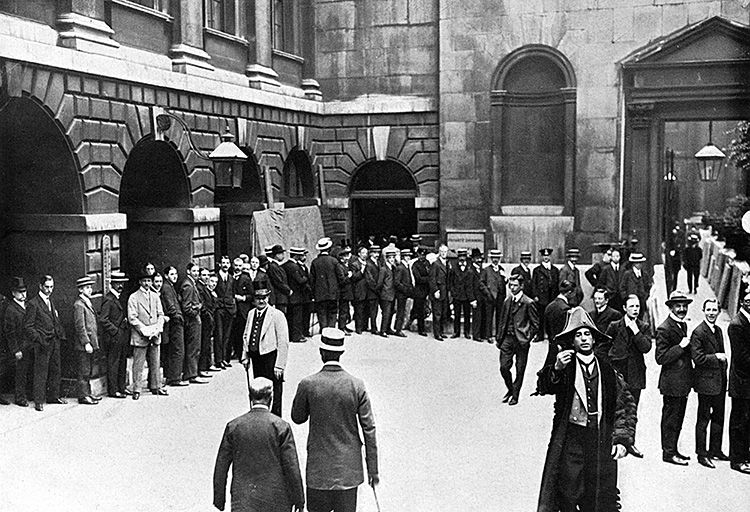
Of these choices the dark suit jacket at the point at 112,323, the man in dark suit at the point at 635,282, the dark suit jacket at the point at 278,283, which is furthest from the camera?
the dark suit jacket at the point at 278,283

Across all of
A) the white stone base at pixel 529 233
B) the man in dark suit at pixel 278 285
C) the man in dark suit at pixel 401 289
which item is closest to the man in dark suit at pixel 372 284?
the man in dark suit at pixel 401 289

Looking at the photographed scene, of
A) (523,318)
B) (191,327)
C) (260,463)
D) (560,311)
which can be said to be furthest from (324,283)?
(260,463)

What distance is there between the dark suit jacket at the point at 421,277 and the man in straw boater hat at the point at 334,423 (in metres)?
9.85

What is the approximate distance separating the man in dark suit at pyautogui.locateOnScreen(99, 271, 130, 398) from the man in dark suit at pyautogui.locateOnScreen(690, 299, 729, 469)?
7.45m

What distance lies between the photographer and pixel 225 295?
44.4 ft

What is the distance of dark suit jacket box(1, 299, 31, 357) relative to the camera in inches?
426

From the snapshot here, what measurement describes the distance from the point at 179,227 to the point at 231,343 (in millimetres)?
2575

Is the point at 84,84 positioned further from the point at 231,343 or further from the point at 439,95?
the point at 439,95

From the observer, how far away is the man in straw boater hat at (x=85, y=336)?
1137 centimetres

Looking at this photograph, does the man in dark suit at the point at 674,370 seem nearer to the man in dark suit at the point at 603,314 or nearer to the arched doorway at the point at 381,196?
the man in dark suit at the point at 603,314

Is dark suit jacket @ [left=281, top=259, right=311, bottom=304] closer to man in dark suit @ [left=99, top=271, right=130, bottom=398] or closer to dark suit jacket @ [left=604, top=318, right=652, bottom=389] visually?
man in dark suit @ [left=99, top=271, right=130, bottom=398]

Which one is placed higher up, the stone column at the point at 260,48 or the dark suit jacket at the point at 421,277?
the stone column at the point at 260,48

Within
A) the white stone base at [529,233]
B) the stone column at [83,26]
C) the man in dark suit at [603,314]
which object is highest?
the stone column at [83,26]

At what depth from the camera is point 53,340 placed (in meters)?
11.2
